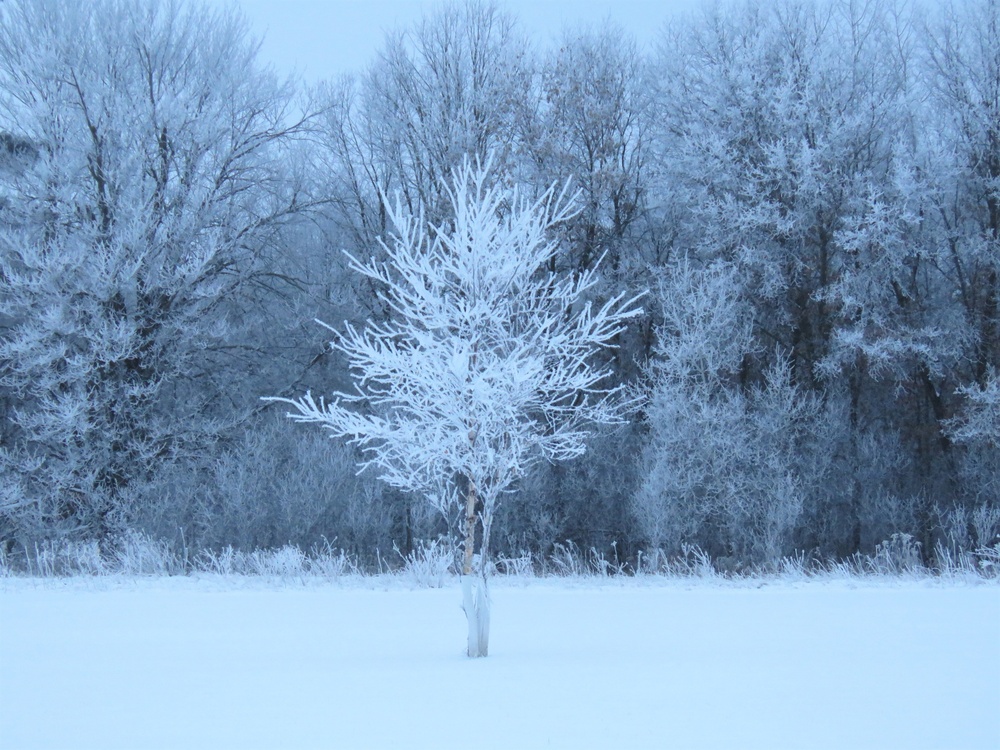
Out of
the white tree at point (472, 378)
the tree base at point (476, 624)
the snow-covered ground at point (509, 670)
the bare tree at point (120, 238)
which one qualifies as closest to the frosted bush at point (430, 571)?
the snow-covered ground at point (509, 670)

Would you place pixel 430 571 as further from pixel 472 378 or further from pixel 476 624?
pixel 472 378

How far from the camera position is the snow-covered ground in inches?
197

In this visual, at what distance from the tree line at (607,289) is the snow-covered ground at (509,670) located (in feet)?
27.5

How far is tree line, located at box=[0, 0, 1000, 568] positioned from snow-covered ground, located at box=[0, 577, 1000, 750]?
838 cm

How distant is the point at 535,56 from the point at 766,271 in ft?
31.7

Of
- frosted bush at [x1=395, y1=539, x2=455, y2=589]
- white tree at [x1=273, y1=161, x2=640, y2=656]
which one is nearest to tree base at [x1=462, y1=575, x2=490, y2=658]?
white tree at [x1=273, y1=161, x2=640, y2=656]

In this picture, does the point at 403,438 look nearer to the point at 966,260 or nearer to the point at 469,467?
the point at 469,467

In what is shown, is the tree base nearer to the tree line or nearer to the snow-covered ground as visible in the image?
the snow-covered ground

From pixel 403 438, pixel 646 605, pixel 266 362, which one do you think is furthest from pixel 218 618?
pixel 266 362

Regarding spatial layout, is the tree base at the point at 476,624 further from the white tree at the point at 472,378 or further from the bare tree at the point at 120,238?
the bare tree at the point at 120,238

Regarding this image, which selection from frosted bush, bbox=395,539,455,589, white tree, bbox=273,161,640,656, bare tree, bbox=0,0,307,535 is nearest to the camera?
white tree, bbox=273,161,640,656

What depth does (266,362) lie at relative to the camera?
2380 cm

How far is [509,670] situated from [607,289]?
16.5 metres

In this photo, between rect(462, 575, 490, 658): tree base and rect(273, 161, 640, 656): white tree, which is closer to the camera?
rect(462, 575, 490, 658): tree base
